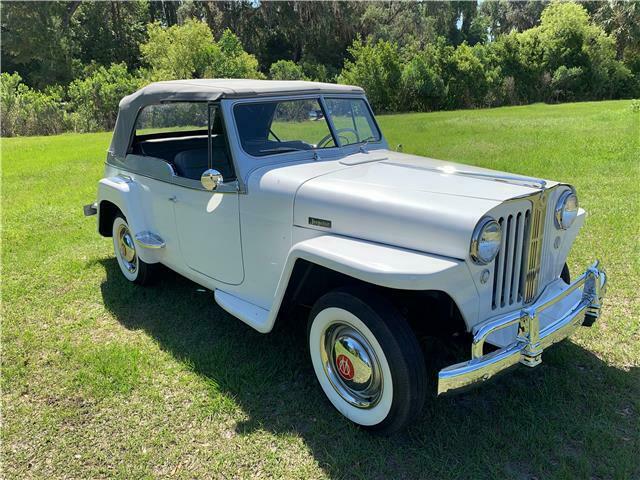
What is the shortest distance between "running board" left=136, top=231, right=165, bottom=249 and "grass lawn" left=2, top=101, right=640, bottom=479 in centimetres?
60

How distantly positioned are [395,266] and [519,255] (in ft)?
2.57

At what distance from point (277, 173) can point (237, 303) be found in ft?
3.06

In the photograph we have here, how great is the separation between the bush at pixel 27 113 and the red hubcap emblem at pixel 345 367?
23753mm

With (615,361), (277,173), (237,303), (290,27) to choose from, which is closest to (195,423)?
(237,303)

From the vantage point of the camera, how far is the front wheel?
240 cm

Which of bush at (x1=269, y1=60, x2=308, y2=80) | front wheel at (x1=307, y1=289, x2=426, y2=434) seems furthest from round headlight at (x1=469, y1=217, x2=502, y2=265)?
bush at (x1=269, y1=60, x2=308, y2=80)

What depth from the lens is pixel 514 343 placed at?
243 cm

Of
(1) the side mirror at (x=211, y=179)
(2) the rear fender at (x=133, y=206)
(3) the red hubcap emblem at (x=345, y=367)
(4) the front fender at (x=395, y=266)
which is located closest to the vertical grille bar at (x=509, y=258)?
(4) the front fender at (x=395, y=266)

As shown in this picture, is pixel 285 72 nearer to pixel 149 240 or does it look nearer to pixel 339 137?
pixel 149 240

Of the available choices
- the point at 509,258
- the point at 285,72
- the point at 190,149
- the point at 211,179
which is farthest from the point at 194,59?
the point at 509,258

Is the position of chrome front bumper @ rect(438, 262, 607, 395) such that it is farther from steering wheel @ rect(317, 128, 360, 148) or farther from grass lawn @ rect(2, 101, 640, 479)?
steering wheel @ rect(317, 128, 360, 148)

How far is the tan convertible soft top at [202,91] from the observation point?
346cm

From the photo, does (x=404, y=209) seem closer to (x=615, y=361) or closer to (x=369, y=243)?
(x=369, y=243)

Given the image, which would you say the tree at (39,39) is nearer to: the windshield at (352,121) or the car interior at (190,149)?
the car interior at (190,149)
